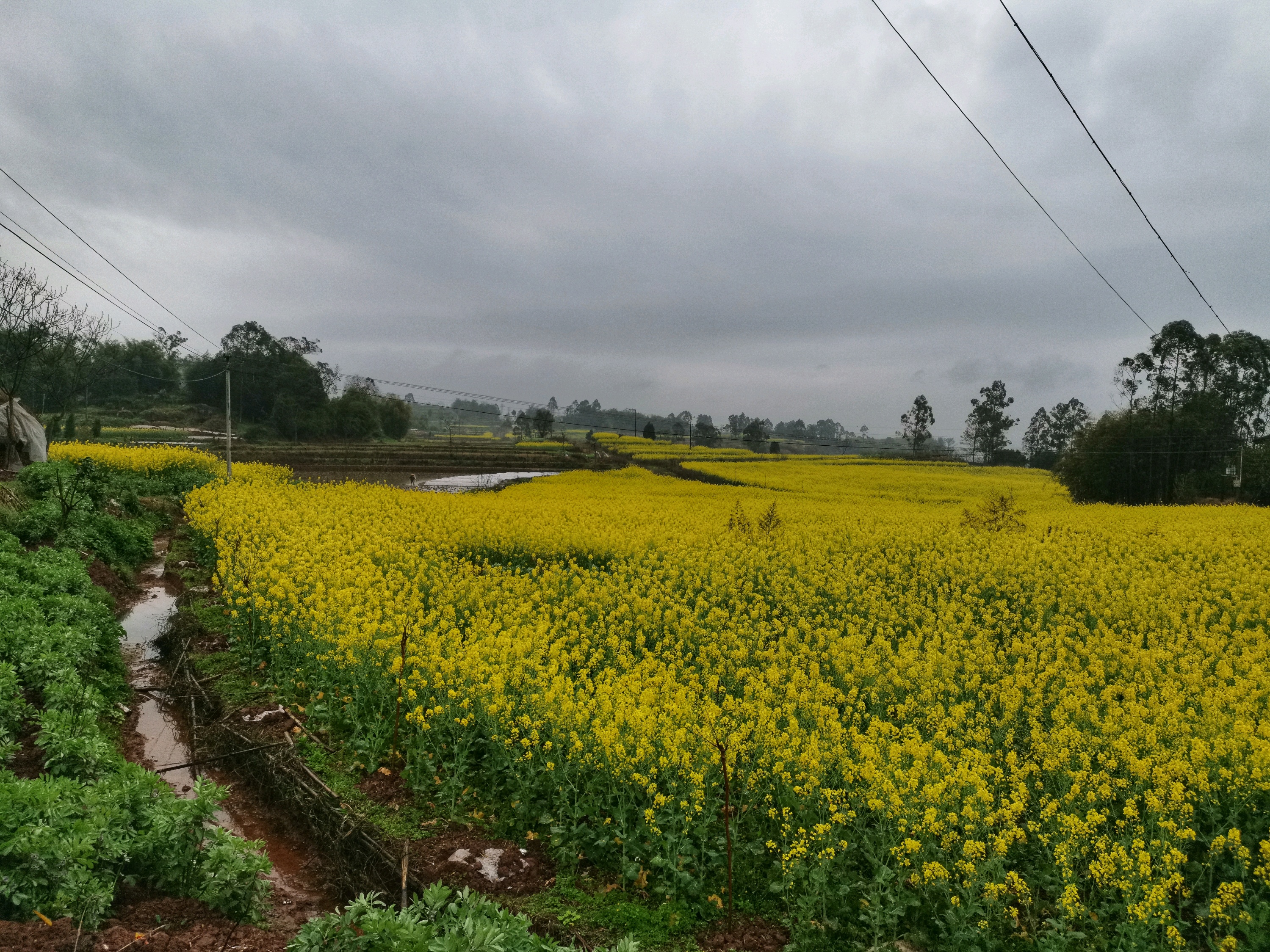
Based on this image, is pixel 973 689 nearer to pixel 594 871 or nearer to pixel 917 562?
pixel 594 871

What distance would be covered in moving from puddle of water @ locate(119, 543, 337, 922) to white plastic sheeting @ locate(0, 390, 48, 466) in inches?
512

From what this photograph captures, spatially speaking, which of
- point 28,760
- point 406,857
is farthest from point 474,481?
point 406,857

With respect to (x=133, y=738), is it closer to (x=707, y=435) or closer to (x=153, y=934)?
(x=153, y=934)

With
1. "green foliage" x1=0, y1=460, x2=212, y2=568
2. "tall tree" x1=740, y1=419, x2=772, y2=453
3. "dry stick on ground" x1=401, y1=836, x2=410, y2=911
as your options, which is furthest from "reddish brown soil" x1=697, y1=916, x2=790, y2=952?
"tall tree" x1=740, y1=419, x2=772, y2=453

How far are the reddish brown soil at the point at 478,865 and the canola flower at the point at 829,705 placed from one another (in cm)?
25

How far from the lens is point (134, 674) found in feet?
32.1

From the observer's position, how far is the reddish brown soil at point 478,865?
5016mm

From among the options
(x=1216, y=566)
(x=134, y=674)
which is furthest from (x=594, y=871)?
(x=1216, y=566)

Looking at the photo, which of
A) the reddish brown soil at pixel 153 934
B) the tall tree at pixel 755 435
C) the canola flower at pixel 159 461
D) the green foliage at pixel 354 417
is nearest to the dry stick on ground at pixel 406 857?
the reddish brown soil at pixel 153 934

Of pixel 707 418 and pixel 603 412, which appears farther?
pixel 707 418

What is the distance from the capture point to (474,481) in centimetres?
4019

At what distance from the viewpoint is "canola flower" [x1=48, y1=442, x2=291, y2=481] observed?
86.0 ft

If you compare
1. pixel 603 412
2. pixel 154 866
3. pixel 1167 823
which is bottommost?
pixel 154 866

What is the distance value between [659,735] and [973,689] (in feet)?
13.4
